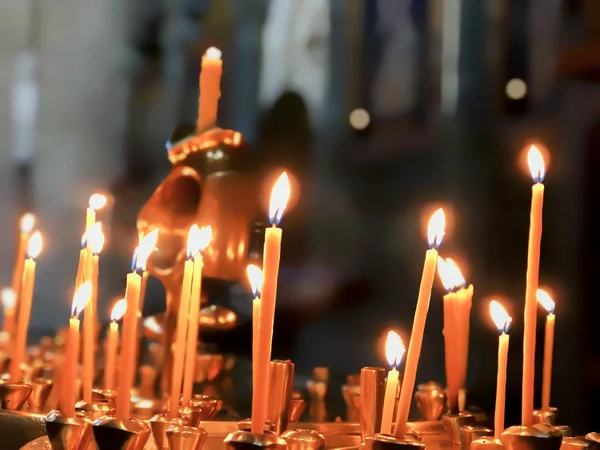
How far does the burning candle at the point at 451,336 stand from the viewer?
0.78m

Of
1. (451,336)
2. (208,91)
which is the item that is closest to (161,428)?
(451,336)

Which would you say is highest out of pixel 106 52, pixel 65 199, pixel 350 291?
pixel 106 52

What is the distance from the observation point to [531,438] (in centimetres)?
55

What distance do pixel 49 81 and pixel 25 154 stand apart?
14 centimetres

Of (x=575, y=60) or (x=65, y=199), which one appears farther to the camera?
(x=65, y=199)

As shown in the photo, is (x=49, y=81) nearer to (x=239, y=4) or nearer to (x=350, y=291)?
(x=239, y=4)

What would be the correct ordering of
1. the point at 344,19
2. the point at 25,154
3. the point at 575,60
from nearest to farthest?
the point at 575,60 < the point at 344,19 < the point at 25,154

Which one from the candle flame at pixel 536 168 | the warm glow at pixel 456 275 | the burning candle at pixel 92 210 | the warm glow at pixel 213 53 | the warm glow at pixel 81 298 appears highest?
the warm glow at pixel 213 53

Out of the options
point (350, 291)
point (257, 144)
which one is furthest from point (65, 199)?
point (350, 291)

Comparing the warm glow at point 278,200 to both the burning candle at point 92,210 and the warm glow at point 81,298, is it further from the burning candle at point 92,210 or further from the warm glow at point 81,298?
the burning candle at point 92,210

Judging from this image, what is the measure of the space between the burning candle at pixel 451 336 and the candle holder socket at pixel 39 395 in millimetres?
458

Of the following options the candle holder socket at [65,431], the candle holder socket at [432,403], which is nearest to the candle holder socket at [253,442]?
the candle holder socket at [65,431]

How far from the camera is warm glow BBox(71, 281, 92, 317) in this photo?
22.6 inches

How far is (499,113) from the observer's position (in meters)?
1.19
